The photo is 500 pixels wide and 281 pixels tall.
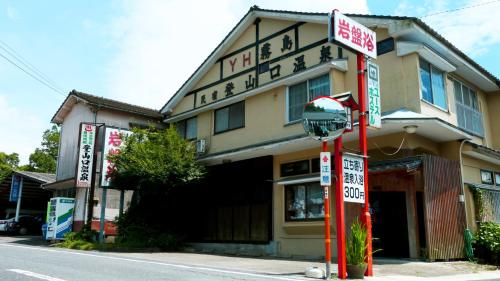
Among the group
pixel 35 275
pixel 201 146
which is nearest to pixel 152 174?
pixel 201 146

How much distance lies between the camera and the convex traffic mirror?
962 cm

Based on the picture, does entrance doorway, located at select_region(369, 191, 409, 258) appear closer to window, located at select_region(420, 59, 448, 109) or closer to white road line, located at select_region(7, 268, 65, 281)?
window, located at select_region(420, 59, 448, 109)

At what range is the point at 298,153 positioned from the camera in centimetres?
1574

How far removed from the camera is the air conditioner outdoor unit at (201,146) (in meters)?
19.5

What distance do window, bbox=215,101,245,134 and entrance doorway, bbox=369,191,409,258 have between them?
20.9 feet

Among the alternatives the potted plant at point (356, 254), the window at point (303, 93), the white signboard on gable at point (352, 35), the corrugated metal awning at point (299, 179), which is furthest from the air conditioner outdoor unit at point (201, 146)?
the potted plant at point (356, 254)

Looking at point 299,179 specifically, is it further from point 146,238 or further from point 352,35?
point 146,238

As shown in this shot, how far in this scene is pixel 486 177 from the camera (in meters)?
16.3

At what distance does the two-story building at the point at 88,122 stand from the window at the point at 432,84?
1348 centimetres

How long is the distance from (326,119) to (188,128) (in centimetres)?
1289

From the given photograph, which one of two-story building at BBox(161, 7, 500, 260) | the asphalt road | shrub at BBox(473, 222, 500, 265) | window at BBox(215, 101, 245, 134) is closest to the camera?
the asphalt road

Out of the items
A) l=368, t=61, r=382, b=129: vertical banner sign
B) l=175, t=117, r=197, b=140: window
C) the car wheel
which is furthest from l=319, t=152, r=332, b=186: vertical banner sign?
the car wheel

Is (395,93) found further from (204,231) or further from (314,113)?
(204,231)

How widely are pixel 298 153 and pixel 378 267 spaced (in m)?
5.61
